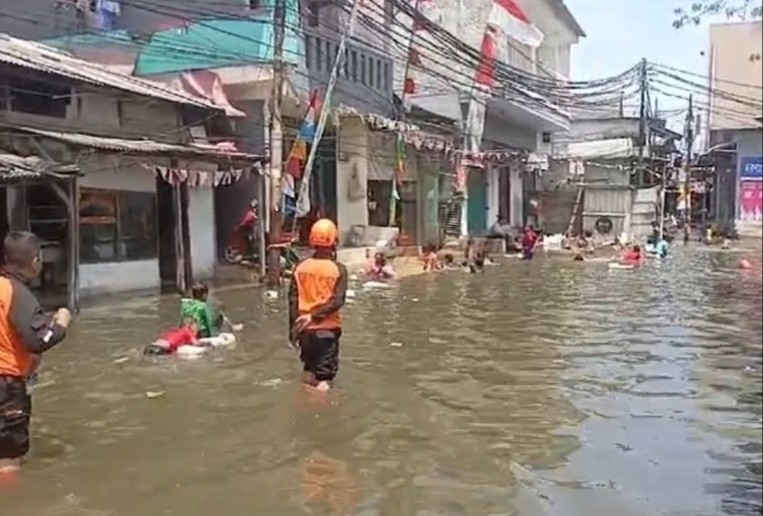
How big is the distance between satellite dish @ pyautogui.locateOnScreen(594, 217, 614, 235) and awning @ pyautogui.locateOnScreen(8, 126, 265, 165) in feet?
82.7

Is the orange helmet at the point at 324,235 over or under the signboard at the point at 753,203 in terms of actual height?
under

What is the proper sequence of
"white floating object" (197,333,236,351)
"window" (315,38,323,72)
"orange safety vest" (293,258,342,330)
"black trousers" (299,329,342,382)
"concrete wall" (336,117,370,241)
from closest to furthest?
"orange safety vest" (293,258,342,330)
"black trousers" (299,329,342,382)
"white floating object" (197,333,236,351)
"window" (315,38,323,72)
"concrete wall" (336,117,370,241)

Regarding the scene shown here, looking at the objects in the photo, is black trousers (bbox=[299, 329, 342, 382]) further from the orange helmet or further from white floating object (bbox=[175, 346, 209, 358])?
white floating object (bbox=[175, 346, 209, 358])

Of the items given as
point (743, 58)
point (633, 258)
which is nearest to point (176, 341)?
point (743, 58)

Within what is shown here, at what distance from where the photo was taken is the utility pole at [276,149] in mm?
17969

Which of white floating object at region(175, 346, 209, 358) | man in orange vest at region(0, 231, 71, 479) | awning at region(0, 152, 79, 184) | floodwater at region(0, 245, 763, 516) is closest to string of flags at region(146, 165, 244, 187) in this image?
floodwater at region(0, 245, 763, 516)

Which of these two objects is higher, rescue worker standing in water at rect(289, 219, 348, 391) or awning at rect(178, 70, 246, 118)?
awning at rect(178, 70, 246, 118)

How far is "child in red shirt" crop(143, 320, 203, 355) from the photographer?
11055 mm

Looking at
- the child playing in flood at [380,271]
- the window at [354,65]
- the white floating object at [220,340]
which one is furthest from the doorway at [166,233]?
the window at [354,65]

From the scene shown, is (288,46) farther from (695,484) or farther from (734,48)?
(734,48)

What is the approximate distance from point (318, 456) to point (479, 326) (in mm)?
7619

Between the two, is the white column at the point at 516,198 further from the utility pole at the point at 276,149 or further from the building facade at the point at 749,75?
the building facade at the point at 749,75

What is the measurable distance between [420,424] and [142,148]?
8858 millimetres

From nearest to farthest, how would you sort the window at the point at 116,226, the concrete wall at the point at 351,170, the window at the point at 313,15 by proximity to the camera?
the window at the point at 116,226 → the window at the point at 313,15 → the concrete wall at the point at 351,170
